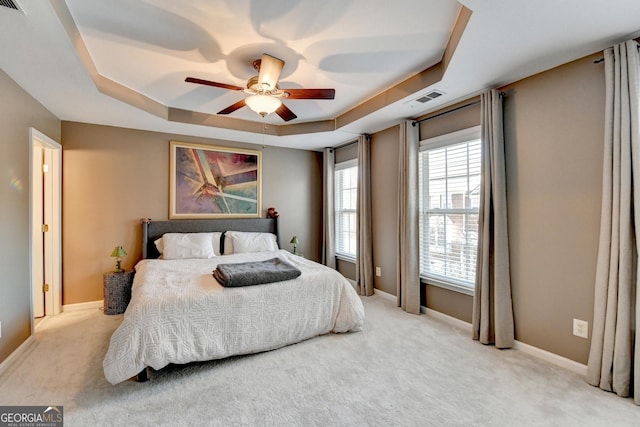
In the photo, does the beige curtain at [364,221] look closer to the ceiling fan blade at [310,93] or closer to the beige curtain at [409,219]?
the beige curtain at [409,219]

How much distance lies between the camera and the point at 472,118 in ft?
10.2

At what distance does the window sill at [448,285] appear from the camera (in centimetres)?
313

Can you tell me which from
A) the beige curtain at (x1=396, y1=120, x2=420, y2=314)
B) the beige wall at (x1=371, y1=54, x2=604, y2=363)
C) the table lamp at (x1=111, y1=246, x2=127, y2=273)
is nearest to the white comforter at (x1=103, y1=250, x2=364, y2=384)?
the table lamp at (x1=111, y1=246, x2=127, y2=273)

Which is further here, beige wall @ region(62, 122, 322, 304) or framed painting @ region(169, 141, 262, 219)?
framed painting @ region(169, 141, 262, 219)

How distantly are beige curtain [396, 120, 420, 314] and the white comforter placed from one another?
0.95m

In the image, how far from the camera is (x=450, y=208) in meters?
3.36

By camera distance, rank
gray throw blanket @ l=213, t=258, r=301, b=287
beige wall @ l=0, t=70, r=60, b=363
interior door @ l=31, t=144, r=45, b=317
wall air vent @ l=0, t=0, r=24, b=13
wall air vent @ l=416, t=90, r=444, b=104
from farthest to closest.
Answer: interior door @ l=31, t=144, r=45, b=317 < wall air vent @ l=416, t=90, r=444, b=104 < gray throw blanket @ l=213, t=258, r=301, b=287 < beige wall @ l=0, t=70, r=60, b=363 < wall air vent @ l=0, t=0, r=24, b=13

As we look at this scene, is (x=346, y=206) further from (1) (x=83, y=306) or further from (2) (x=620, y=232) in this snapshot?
(1) (x=83, y=306)

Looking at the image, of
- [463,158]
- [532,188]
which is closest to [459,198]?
[463,158]

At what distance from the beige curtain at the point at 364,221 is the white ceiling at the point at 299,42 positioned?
1.27m

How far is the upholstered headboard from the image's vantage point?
13.4 feet

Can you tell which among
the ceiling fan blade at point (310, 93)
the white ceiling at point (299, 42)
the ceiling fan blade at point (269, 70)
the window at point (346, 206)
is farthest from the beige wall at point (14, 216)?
the window at point (346, 206)

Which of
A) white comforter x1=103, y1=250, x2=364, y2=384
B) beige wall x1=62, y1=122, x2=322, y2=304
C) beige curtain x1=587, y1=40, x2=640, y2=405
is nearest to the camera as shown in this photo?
beige curtain x1=587, y1=40, x2=640, y2=405

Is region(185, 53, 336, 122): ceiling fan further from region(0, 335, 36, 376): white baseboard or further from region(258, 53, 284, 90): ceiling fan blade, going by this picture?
region(0, 335, 36, 376): white baseboard
